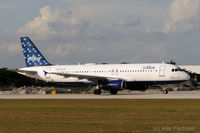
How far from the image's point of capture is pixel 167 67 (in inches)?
2486

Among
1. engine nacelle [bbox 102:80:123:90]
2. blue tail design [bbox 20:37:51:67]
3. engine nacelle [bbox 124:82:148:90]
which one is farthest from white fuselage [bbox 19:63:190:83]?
blue tail design [bbox 20:37:51:67]

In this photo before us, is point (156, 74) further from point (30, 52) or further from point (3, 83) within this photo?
point (3, 83)

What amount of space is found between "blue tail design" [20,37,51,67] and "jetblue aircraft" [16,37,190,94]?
58cm

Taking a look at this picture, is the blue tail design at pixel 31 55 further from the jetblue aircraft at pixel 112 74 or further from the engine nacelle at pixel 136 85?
the engine nacelle at pixel 136 85

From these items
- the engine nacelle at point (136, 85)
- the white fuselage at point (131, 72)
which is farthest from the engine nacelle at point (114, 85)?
the white fuselage at point (131, 72)

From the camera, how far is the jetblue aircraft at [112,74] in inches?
2473

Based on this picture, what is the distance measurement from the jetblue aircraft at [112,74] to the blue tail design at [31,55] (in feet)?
1.90

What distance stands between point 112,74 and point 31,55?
16236 millimetres

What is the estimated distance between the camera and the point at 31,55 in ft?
246

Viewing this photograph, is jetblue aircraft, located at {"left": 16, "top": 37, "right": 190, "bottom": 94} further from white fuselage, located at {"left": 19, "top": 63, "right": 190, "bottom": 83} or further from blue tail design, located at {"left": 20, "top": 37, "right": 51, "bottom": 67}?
blue tail design, located at {"left": 20, "top": 37, "right": 51, "bottom": 67}

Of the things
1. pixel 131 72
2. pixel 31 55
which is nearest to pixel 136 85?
pixel 131 72
